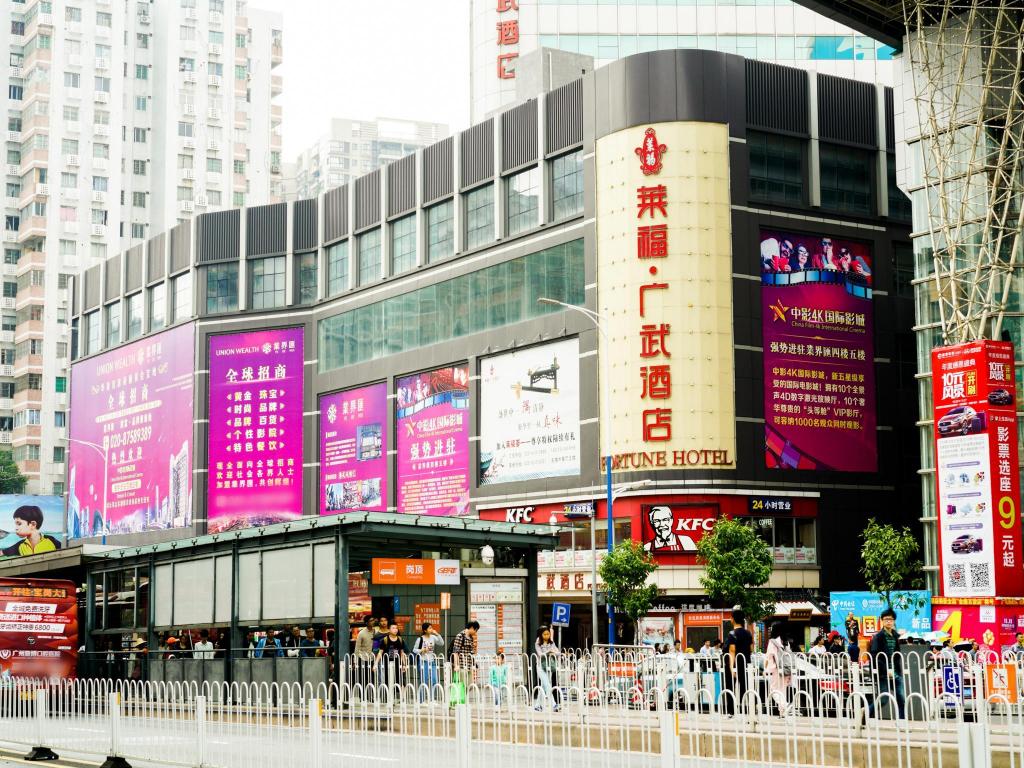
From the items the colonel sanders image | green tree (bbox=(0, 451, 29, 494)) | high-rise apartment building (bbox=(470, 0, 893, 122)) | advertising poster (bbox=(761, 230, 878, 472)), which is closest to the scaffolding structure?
advertising poster (bbox=(761, 230, 878, 472))

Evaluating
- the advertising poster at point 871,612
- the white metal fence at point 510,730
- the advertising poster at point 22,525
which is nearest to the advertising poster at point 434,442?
the advertising poster at point 871,612

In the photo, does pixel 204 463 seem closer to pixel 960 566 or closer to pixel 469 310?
A: pixel 469 310

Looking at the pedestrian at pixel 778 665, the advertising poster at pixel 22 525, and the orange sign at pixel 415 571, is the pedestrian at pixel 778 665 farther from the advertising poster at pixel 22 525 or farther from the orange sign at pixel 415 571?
the advertising poster at pixel 22 525

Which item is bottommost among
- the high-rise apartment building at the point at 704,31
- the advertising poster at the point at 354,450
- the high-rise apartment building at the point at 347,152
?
the advertising poster at the point at 354,450

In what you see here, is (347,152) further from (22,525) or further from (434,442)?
(434,442)

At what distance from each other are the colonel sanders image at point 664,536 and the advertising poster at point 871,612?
9427mm

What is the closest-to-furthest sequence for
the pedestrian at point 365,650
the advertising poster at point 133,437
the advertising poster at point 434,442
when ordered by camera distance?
the pedestrian at point 365,650 < the advertising poster at point 434,442 < the advertising poster at point 133,437

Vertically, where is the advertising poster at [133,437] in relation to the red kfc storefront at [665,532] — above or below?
above

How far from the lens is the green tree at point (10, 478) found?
4092 inches

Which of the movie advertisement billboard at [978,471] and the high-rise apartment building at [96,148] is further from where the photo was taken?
the high-rise apartment building at [96,148]

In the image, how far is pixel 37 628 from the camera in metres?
30.8

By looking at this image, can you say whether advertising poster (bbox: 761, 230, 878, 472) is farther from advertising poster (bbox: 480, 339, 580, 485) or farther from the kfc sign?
advertising poster (bbox: 480, 339, 580, 485)

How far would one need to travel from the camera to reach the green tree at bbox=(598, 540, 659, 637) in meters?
45.6

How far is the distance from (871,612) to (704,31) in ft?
157
